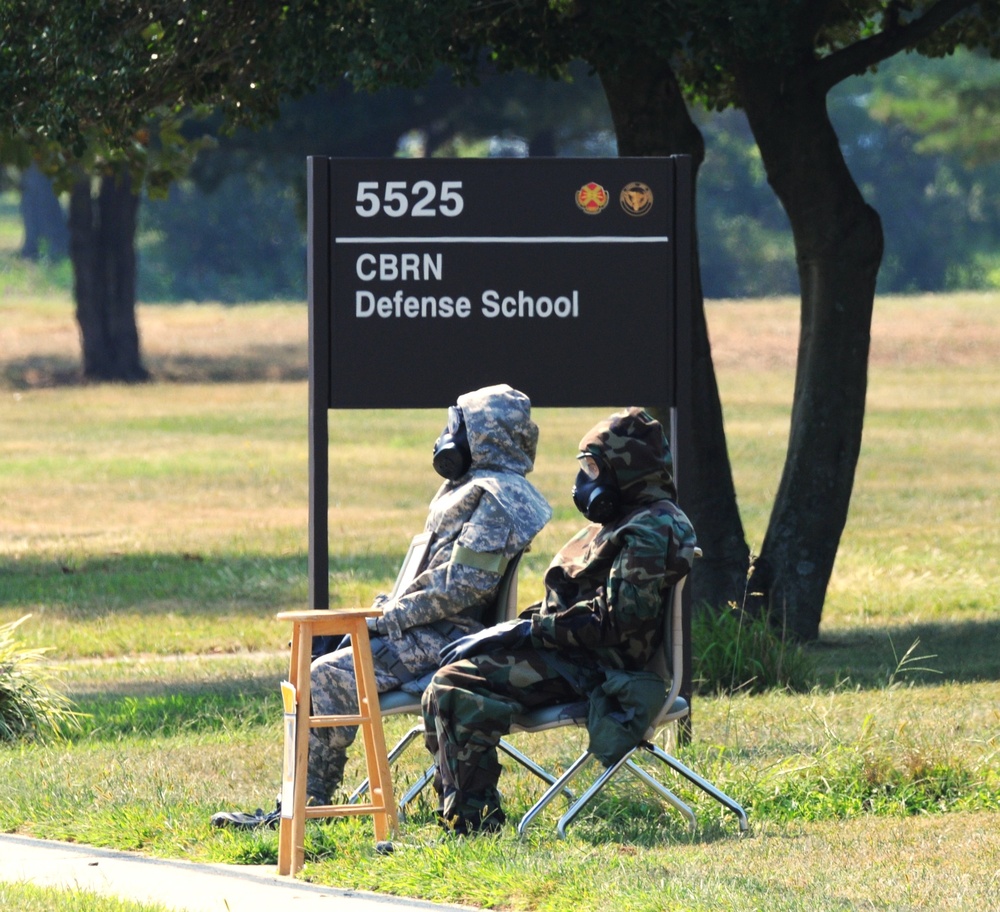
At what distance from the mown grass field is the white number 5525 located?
2.41 metres

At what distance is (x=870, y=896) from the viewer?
5945mm

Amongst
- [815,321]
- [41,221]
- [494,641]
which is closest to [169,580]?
[815,321]

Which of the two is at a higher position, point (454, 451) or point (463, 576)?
point (454, 451)

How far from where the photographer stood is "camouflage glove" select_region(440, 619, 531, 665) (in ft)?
23.1

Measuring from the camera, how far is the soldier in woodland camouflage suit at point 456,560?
23.6 feet

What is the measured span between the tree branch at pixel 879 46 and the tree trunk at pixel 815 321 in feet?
A: 0.47

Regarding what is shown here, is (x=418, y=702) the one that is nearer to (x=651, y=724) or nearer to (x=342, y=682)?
(x=342, y=682)

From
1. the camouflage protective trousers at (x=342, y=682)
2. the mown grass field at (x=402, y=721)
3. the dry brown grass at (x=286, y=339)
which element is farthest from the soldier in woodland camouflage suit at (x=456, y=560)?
the dry brown grass at (x=286, y=339)

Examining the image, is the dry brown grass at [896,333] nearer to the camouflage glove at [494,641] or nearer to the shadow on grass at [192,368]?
the shadow on grass at [192,368]

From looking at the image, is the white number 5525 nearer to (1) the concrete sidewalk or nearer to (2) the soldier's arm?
(2) the soldier's arm

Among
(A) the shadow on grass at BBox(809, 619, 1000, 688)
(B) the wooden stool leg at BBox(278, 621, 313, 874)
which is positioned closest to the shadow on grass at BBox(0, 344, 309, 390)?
(A) the shadow on grass at BBox(809, 619, 1000, 688)

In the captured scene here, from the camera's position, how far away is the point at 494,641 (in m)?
7.06

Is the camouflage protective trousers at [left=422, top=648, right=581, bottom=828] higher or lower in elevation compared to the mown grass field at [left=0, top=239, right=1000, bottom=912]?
higher

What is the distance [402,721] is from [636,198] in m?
3.02
